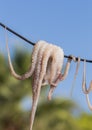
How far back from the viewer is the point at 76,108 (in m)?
17.5

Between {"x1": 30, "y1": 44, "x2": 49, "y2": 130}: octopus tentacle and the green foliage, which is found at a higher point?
the green foliage

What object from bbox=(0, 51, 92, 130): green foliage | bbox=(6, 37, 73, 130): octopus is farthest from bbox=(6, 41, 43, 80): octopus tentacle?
bbox=(0, 51, 92, 130): green foliage

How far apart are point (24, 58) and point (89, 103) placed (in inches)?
576

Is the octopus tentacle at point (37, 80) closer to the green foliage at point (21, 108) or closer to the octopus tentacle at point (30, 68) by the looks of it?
the octopus tentacle at point (30, 68)

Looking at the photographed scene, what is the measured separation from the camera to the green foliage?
1725cm

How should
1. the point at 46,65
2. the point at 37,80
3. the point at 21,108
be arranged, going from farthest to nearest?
the point at 21,108
the point at 46,65
the point at 37,80

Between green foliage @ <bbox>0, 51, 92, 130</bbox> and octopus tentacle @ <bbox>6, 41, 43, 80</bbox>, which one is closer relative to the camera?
octopus tentacle @ <bbox>6, 41, 43, 80</bbox>

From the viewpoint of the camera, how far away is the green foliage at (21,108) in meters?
17.2

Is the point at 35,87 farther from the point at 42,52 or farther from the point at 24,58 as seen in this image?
the point at 24,58

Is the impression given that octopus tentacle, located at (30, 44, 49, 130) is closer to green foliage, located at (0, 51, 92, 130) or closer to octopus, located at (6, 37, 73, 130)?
octopus, located at (6, 37, 73, 130)

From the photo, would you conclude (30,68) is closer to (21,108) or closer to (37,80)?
(37,80)

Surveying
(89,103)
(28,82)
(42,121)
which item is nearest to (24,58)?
(28,82)

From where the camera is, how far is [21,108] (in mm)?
18047

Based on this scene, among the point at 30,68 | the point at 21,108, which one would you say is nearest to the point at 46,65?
the point at 30,68
